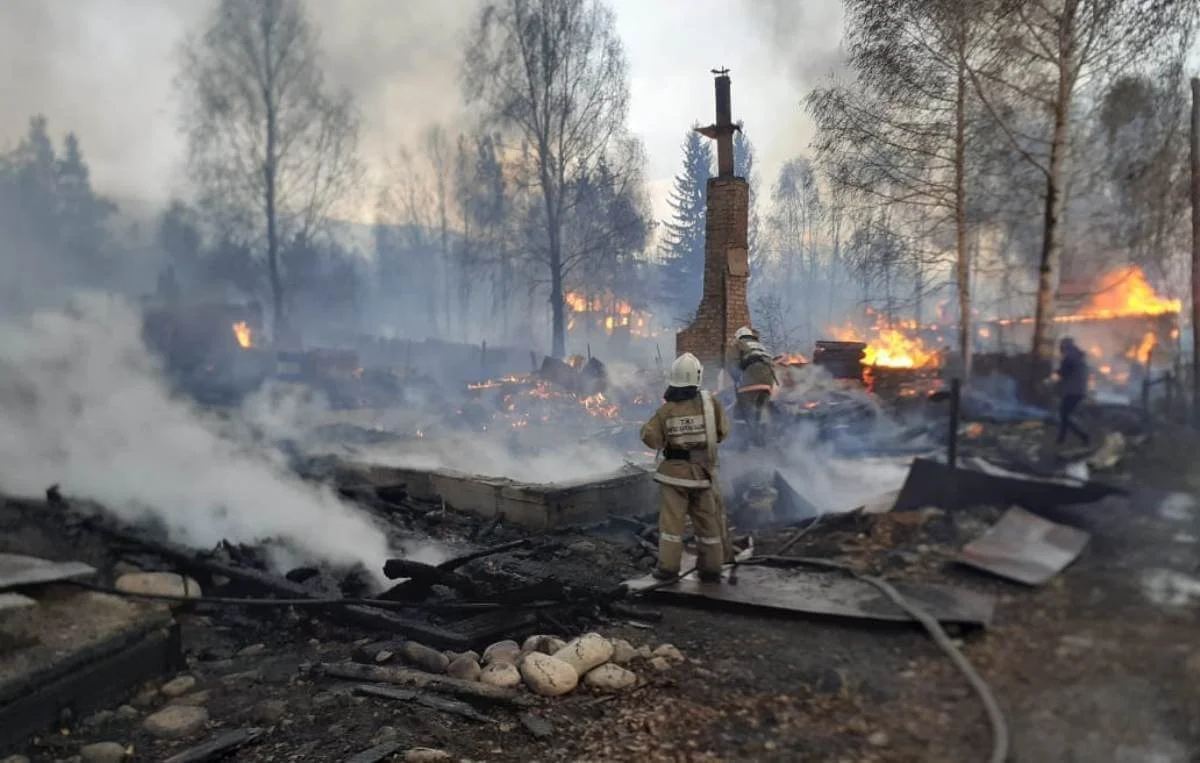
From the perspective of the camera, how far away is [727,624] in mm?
5609

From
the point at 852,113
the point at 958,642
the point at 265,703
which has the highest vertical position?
the point at 852,113

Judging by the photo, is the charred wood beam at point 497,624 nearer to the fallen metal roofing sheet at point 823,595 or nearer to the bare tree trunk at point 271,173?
the fallen metal roofing sheet at point 823,595

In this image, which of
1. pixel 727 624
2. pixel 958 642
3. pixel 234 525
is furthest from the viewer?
pixel 234 525

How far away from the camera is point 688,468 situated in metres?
6.32

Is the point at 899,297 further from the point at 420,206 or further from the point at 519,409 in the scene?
the point at 420,206

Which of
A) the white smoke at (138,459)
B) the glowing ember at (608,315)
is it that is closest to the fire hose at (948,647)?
the white smoke at (138,459)

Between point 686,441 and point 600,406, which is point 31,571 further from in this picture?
point 600,406

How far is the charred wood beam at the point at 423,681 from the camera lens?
185 inches

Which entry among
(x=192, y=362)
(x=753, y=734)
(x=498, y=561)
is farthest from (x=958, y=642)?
(x=192, y=362)

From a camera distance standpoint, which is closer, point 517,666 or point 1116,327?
point 517,666

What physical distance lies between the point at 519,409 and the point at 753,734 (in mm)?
15508

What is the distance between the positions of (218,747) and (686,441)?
13.1 feet

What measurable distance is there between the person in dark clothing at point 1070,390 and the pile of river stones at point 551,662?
3.41 m

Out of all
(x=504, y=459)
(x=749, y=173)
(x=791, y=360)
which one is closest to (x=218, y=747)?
(x=504, y=459)
